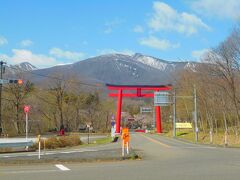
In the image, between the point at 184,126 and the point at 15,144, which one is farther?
the point at 184,126

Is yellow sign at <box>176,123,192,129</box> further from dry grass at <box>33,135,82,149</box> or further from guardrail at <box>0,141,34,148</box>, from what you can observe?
guardrail at <box>0,141,34,148</box>

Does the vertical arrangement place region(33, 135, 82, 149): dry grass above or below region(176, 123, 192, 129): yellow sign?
below

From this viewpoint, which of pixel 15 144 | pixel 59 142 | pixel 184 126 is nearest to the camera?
pixel 15 144

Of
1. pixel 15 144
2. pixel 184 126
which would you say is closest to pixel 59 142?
pixel 15 144

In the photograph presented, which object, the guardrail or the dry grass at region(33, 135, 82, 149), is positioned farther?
the dry grass at region(33, 135, 82, 149)

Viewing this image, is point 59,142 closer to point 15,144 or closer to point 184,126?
point 15,144

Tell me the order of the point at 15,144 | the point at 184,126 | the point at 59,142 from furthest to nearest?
the point at 184,126 → the point at 59,142 → the point at 15,144

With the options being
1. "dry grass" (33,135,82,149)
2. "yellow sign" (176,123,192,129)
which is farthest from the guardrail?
"yellow sign" (176,123,192,129)

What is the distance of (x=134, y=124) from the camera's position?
132375 mm

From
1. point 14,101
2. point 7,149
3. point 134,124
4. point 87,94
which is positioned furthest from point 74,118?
point 7,149

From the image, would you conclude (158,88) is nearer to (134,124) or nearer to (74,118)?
(74,118)

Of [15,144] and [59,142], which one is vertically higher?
[15,144]

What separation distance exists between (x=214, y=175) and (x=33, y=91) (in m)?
72.2

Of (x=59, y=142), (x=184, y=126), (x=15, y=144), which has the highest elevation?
(x=184, y=126)
